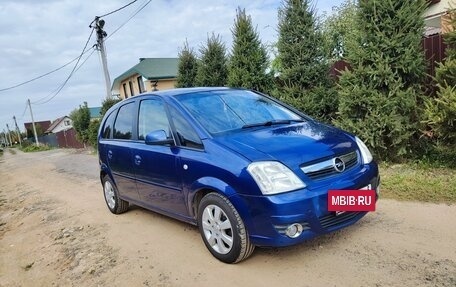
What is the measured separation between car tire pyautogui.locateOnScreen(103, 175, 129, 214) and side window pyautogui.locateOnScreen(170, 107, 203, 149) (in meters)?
2.21

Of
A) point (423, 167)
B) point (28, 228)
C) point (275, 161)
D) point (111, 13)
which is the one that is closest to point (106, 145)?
point (28, 228)

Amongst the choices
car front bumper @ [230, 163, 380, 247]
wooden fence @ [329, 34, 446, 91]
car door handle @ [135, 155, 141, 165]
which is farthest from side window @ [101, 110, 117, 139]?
wooden fence @ [329, 34, 446, 91]

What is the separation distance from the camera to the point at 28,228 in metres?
6.33

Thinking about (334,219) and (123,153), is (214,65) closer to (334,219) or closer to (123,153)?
(123,153)

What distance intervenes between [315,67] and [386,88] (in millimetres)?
2395

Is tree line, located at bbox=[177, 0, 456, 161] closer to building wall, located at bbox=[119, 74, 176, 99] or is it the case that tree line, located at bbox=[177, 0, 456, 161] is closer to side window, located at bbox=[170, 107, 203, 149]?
side window, located at bbox=[170, 107, 203, 149]

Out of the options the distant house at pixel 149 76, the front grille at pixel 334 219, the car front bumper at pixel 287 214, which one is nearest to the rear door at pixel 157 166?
the car front bumper at pixel 287 214

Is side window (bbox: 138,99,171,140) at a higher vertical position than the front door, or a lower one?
higher

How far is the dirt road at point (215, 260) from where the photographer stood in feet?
10.4

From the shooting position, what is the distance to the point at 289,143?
3.49 meters

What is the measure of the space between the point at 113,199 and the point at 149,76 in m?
20.8

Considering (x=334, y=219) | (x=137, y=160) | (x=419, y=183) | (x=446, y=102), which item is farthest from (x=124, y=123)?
(x=446, y=102)

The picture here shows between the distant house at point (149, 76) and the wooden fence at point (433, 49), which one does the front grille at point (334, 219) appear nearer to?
the wooden fence at point (433, 49)

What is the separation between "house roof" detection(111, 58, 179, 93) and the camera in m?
26.1
